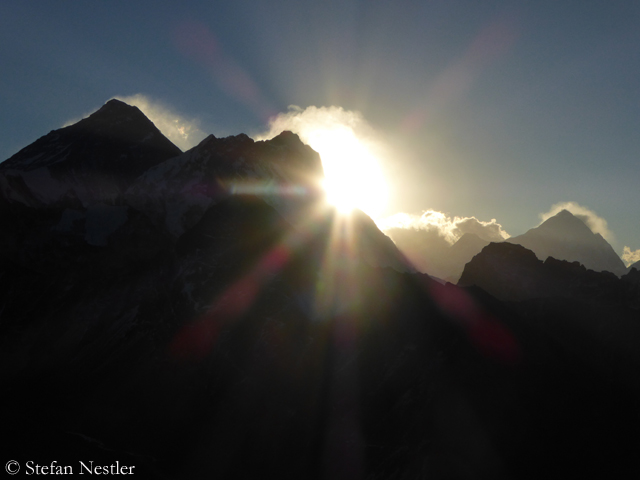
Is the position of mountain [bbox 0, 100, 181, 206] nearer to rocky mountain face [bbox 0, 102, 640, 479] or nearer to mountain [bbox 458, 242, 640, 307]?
rocky mountain face [bbox 0, 102, 640, 479]

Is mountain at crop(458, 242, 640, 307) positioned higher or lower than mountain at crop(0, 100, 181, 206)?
lower

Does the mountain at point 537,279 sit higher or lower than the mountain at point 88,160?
lower

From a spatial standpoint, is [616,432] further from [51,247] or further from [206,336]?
[51,247]

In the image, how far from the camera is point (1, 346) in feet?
254

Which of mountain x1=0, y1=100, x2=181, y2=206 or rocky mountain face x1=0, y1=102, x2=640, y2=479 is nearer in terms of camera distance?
rocky mountain face x1=0, y1=102, x2=640, y2=479

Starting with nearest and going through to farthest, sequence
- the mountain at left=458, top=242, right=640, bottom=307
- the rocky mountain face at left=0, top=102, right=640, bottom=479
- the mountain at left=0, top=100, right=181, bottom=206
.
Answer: the rocky mountain face at left=0, top=102, right=640, bottom=479 < the mountain at left=458, top=242, right=640, bottom=307 < the mountain at left=0, top=100, right=181, bottom=206

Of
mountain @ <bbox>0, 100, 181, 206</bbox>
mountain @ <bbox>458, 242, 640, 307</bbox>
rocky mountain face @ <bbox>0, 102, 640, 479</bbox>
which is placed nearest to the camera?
rocky mountain face @ <bbox>0, 102, 640, 479</bbox>

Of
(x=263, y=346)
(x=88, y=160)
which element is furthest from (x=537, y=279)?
(x=88, y=160)

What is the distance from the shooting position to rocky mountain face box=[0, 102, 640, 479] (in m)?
52.3

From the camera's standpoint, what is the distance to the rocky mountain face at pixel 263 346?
52.3 meters

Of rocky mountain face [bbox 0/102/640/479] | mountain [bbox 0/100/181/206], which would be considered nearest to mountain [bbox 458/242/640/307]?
rocky mountain face [bbox 0/102/640/479]

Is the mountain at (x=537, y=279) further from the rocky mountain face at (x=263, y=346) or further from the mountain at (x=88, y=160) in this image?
the mountain at (x=88, y=160)

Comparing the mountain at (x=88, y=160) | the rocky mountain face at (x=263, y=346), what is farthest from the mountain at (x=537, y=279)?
the mountain at (x=88, y=160)

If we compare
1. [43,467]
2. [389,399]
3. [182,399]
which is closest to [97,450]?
[43,467]
